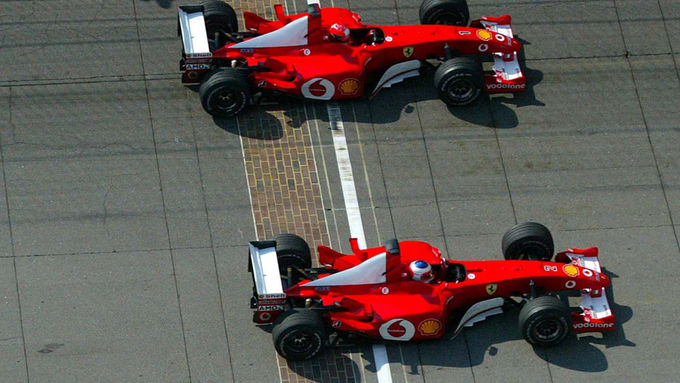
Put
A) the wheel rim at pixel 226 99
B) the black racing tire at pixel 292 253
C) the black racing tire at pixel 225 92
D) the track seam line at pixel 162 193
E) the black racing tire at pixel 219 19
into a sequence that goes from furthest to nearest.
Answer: the black racing tire at pixel 219 19, the wheel rim at pixel 226 99, the black racing tire at pixel 225 92, the black racing tire at pixel 292 253, the track seam line at pixel 162 193

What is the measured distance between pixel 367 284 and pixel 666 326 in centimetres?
511

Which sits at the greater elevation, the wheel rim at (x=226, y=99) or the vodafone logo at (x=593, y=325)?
the wheel rim at (x=226, y=99)

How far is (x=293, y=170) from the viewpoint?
85.7ft

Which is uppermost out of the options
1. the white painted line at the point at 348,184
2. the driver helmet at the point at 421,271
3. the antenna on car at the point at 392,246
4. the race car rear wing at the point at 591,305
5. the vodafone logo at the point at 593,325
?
the white painted line at the point at 348,184

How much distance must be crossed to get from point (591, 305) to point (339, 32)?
6713 mm

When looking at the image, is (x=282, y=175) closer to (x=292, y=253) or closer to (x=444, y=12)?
(x=292, y=253)

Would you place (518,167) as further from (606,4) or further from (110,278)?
(110,278)

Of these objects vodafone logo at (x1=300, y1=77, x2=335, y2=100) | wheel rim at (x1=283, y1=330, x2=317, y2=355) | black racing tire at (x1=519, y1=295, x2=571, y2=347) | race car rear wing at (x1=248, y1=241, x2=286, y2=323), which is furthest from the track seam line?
black racing tire at (x1=519, y1=295, x2=571, y2=347)

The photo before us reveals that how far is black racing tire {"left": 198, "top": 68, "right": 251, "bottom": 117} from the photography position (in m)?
25.9

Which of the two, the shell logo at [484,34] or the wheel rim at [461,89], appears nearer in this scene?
the wheel rim at [461,89]

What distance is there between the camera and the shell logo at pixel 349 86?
26.7 metres

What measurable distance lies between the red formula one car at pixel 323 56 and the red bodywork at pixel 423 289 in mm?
3768

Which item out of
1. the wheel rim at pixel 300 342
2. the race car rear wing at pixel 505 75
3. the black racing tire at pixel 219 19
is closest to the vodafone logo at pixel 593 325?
the wheel rim at pixel 300 342

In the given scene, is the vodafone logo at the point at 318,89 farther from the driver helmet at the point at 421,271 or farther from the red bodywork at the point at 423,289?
the driver helmet at the point at 421,271
